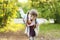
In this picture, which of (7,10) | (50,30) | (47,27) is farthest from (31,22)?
(47,27)

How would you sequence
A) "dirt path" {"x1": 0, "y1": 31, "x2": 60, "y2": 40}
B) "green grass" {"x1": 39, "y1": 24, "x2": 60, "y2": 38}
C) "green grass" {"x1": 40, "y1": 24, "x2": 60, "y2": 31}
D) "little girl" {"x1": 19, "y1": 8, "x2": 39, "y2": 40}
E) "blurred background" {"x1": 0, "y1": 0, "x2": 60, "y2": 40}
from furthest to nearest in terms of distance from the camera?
"green grass" {"x1": 40, "y1": 24, "x2": 60, "y2": 31}, "green grass" {"x1": 39, "y1": 24, "x2": 60, "y2": 38}, "blurred background" {"x1": 0, "y1": 0, "x2": 60, "y2": 40}, "dirt path" {"x1": 0, "y1": 31, "x2": 60, "y2": 40}, "little girl" {"x1": 19, "y1": 8, "x2": 39, "y2": 40}

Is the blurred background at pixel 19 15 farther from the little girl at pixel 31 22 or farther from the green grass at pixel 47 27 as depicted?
the little girl at pixel 31 22

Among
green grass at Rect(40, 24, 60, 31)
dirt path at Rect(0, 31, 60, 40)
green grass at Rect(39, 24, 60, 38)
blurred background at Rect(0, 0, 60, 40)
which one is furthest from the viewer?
green grass at Rect(40, 24, 60, 31)

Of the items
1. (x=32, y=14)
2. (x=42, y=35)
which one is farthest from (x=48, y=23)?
(x=32, y=14)

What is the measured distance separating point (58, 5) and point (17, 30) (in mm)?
1979

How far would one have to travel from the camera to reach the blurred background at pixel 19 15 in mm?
8031

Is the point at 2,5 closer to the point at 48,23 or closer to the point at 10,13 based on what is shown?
the point at 10,13

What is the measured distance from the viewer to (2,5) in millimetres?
8094

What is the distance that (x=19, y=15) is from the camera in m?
8.65

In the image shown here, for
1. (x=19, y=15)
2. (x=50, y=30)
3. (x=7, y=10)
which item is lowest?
(x=50, y=30)

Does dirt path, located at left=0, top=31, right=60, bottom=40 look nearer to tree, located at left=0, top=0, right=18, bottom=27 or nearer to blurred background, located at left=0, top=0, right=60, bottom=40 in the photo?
blurred background, located at left=0, top=0, right=60, bottom=40

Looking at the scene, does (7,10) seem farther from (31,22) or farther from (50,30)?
(31,22)

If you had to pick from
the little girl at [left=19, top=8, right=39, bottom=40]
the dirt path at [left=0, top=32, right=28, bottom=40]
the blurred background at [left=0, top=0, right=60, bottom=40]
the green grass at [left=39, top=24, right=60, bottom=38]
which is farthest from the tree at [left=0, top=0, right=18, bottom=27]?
the little girl at [left=19, top=8, right=39, bottom=40]

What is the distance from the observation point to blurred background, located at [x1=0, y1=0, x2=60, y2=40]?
803 cm
